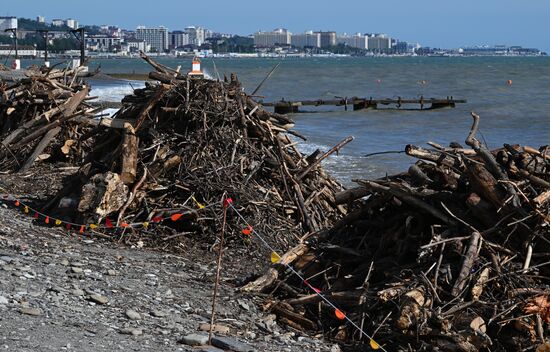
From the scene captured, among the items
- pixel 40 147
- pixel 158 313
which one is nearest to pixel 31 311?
pixel 158 313

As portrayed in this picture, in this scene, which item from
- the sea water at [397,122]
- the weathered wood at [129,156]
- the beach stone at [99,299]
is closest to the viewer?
the beach stone at [99,299]

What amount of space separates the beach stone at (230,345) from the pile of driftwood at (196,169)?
3.63 metres

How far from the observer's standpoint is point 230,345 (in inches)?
291

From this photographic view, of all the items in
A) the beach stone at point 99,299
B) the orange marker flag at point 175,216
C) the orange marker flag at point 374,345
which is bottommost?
the orange marker flag at point 374,345

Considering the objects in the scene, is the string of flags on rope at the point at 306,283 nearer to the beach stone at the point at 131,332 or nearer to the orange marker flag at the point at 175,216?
the orange marker flag at the point at 175,216

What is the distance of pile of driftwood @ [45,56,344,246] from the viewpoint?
37.1 feet

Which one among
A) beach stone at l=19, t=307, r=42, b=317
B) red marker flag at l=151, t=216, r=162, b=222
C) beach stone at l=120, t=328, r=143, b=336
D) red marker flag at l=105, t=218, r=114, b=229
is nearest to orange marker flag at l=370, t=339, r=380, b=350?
beach stone at l=120, t=328, r=143, b=336

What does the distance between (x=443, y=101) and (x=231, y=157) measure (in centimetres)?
3358

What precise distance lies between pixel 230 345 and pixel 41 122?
886 cm

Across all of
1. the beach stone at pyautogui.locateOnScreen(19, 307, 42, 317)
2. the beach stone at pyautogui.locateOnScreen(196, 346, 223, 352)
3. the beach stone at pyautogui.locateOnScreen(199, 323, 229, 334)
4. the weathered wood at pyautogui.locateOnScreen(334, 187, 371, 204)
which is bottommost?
the beach stone at pyautogui.locateOnScreen(199, 323, 229, 334)

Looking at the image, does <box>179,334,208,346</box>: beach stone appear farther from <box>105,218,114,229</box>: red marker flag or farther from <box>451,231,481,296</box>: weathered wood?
<box>105,218,114,229</box>: red marker flag

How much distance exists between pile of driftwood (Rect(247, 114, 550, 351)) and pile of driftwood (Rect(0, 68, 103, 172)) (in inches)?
253

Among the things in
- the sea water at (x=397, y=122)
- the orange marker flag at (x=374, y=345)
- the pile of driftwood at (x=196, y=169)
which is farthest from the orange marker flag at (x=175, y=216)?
the orange marker flag at (x=374, y=345)

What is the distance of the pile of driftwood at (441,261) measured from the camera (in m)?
7.78
